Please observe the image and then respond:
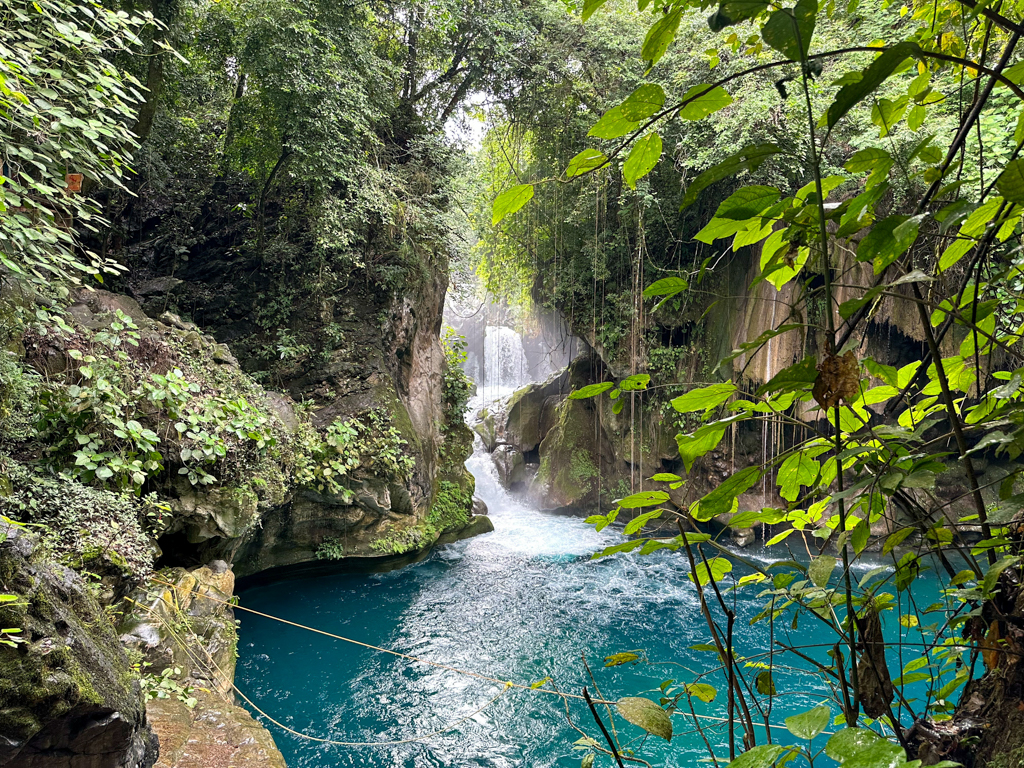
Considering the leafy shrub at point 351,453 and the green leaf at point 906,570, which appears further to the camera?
the leafy shrub at point 351,453

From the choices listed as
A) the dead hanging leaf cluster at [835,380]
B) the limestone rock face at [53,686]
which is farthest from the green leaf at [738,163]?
the limestone rock face at [53,686]

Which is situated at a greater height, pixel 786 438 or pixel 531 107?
pixel 531 107

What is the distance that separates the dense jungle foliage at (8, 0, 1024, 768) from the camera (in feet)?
1.91

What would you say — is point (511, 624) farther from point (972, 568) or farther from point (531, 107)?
point (531, 107)

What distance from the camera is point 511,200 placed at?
2.21 ft

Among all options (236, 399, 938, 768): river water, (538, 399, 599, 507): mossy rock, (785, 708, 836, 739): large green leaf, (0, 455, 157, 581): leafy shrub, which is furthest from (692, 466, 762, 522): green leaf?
(538, 399, 599, 507): mossy rock

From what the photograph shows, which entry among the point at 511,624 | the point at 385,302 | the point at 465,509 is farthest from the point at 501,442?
the point at 511,624

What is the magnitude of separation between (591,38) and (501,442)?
27.7ft

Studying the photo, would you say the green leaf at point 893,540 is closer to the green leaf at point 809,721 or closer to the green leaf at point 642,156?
the green leaf at point 809,721

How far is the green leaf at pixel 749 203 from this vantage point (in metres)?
0.59

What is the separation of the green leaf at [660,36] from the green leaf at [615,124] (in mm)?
55

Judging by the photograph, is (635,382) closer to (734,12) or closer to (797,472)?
(797,472)

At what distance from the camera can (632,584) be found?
7.11 m

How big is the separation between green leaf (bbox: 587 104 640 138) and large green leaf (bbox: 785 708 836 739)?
0.62m
